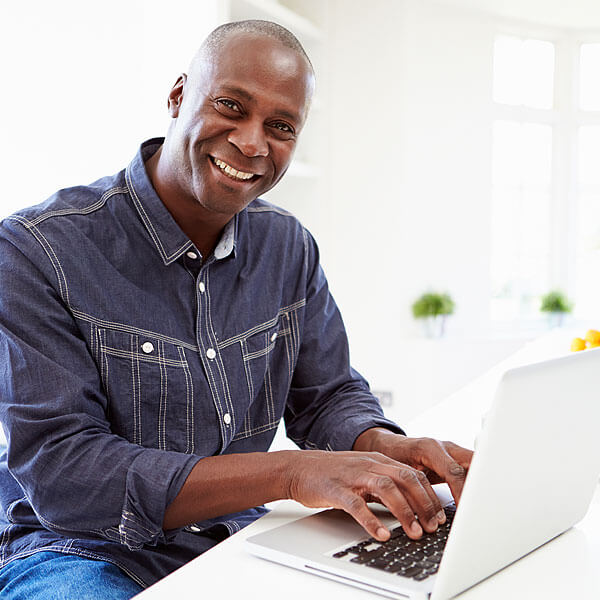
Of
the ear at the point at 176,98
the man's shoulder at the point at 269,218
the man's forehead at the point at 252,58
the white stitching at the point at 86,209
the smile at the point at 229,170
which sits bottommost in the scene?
the man's shoulder at the point at 269,218

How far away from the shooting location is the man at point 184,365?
0.98 m

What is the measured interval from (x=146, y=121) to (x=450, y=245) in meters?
2.55

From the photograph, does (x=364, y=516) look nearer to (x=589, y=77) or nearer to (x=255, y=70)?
(x=255, y=70)

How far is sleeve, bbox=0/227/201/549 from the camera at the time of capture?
0.98 meters

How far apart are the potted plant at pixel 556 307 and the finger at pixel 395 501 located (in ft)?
14.1

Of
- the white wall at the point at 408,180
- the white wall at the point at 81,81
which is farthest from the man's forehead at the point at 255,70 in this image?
the white wall at the point at 408,180

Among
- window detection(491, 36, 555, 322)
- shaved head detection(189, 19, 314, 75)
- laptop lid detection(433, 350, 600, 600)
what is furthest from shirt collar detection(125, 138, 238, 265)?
window detection(491, 36, 555, 322)

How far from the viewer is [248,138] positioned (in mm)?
1249

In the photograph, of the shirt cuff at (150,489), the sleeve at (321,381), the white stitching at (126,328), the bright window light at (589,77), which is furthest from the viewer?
the bright window light at (589,77)

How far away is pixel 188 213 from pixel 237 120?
0.62 feet

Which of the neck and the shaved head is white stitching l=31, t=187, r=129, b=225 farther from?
the shaved head

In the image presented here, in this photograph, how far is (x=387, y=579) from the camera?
74 centimetres

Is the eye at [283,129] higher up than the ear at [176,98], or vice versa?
the ear at [176,98]

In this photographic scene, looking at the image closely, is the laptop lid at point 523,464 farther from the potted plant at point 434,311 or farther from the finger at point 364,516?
the potted plant at point 434,311
